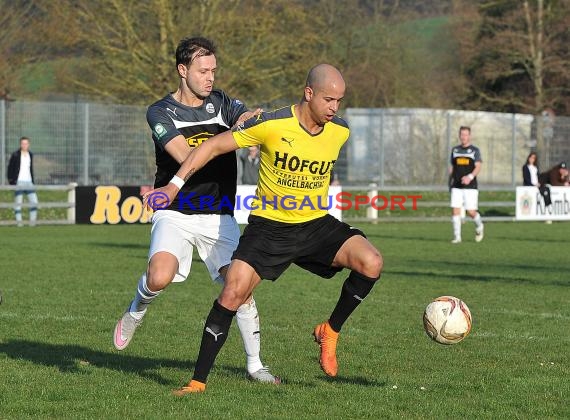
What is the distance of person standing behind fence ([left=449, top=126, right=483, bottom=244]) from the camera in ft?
Result: 72.2

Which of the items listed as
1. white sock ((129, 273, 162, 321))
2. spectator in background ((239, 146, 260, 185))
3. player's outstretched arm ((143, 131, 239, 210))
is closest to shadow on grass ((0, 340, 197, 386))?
white sock ((129, 273, 162, 321))

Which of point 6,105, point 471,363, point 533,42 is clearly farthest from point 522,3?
point 471,363

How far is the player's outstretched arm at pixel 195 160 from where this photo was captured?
6980 mm

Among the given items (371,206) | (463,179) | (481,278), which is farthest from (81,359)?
(371,206)

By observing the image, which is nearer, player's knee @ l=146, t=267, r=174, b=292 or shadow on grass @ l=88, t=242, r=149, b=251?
player's knee @ l=146, t=267, r=174, b=292

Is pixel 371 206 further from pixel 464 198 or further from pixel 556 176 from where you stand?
pixel 464 198

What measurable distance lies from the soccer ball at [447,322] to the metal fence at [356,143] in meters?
22.5

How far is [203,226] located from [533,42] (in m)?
40.0

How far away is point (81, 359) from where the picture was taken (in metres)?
8.34

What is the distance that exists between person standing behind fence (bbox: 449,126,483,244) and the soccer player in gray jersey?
47.1 feet

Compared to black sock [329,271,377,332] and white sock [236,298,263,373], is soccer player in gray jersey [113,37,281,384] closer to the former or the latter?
white sock [236,298,263,373]

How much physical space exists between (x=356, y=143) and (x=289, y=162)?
27.3 metres

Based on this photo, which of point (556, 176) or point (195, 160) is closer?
point (195, 160)

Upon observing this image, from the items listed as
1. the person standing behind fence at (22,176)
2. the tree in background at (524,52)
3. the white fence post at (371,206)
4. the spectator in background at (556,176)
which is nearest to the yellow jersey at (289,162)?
the person standing behind fence at (22,176)
